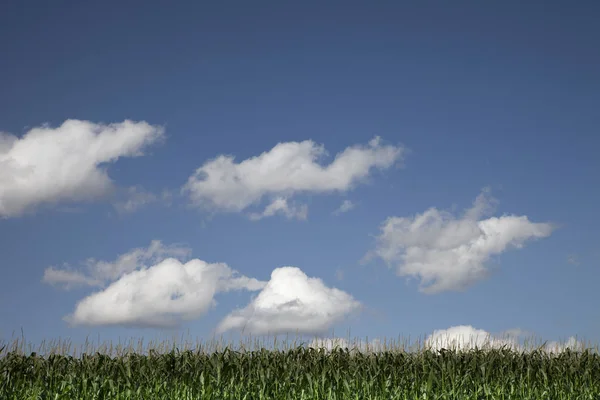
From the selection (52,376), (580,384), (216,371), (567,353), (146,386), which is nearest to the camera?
(146,386)

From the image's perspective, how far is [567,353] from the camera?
2020 centimetres

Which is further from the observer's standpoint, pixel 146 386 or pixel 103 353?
pixel 103 353

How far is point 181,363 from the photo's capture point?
16016 mm

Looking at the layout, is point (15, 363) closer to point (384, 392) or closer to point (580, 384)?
point (384, 392)

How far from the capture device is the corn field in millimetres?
13125

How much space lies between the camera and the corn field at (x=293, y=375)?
13.1 metres

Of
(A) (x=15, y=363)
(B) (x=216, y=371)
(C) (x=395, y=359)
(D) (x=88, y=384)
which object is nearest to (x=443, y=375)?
(C) (x=395, y=359)

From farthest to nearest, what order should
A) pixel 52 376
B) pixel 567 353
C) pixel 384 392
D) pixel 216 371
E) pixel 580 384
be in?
pixel 567 353 < pixel 580 384 < pixel 52 376 < pixel 216 371 < pixel 384 392

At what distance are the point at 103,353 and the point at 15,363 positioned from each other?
2.28 metres

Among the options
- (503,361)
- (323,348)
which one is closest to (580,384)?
(503,361)

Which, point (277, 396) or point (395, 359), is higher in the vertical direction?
point (395, 359)

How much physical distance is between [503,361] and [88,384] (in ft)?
37.1

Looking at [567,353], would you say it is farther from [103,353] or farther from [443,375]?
[103,353]

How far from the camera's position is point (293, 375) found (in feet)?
50.1
